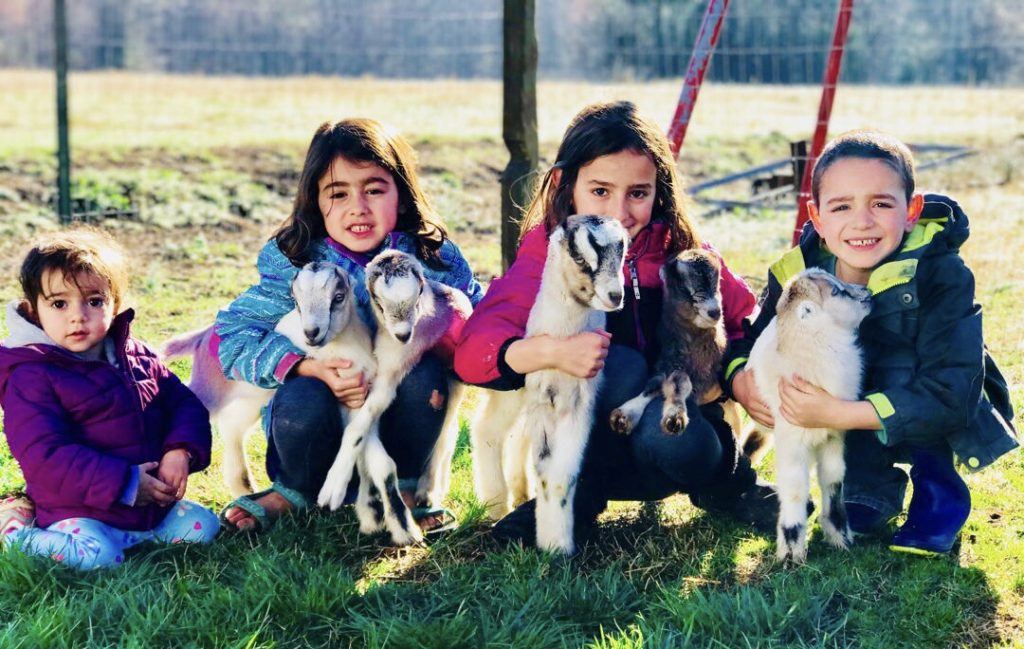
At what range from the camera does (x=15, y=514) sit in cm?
345

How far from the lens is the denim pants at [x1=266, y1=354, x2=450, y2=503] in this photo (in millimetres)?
3559

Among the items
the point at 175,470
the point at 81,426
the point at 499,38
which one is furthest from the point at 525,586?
the point at 499,38

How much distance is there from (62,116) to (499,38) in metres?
11.9

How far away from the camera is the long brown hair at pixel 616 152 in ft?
11.9

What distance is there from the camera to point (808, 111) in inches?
722

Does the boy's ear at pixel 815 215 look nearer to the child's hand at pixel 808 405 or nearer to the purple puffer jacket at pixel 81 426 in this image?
the child's hand at pixel 808 405

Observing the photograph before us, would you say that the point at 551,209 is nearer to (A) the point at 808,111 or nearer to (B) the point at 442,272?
(B) the point at 442,272

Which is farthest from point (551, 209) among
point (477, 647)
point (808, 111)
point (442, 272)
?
point (808, 111)

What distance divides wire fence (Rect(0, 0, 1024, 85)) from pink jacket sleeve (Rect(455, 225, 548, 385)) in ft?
43.7

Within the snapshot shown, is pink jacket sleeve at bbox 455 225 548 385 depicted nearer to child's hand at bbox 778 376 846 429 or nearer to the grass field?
the grass field

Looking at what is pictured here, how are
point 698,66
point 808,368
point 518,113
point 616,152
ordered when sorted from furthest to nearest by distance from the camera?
point 698,66, point 518,113, point 616,152, point 808,368

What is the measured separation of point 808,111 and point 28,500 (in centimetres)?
1657

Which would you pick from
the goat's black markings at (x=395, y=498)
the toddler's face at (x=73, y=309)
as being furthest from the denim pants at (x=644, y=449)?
the toddler's face at (x=73, y=309)

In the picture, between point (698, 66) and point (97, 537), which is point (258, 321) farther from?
point (698, 66)
